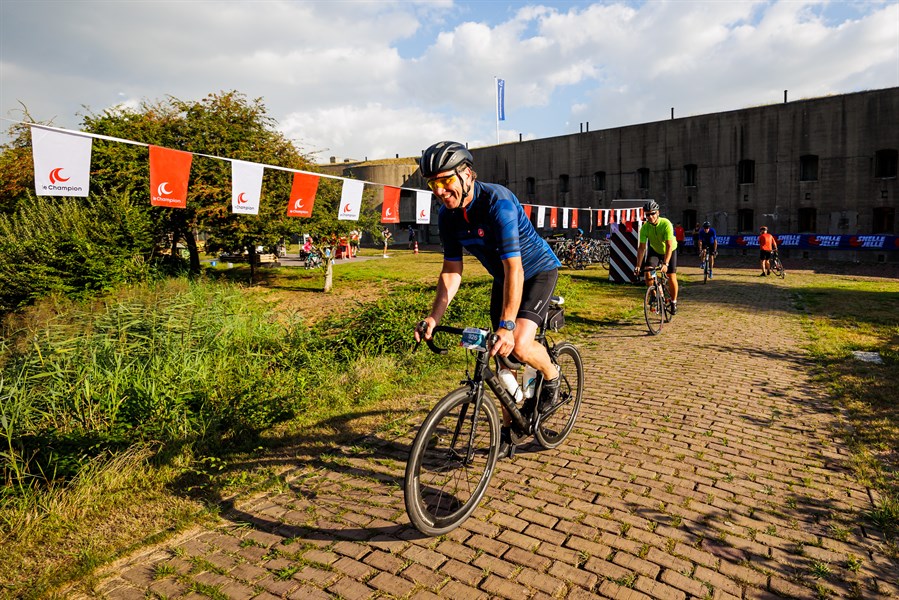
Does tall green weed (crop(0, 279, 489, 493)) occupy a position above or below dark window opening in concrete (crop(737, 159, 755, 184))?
below

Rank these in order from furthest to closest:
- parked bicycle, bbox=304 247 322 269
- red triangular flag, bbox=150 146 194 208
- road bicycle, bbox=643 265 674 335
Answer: parked bicycle, bbox=304 247 322 269 < road bicycle, bbox=643 265 674 335 < red triangular flag, bbox=150 146 194 208

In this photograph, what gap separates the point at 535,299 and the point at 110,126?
23513 millimetres

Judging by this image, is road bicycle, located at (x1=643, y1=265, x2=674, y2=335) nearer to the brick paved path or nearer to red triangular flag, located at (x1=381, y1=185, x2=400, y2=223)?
the brick paved path

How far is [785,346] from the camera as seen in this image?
7.70 meters

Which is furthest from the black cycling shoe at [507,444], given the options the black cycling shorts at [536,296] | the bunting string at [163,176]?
the bunting string at [163,176]

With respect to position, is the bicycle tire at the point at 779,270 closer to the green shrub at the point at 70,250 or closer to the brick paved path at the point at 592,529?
the brick paved path at the point at 592,529

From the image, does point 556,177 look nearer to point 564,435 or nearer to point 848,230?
point 848,230

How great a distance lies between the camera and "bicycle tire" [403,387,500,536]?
9.64 ft

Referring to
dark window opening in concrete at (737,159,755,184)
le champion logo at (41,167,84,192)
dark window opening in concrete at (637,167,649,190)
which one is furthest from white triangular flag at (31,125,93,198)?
dark window opening in concrete at (637,167,649,190)

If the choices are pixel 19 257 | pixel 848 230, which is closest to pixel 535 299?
pixel 19 257

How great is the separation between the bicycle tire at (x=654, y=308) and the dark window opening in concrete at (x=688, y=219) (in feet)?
92.8

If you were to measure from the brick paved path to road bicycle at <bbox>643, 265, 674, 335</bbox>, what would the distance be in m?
3.74

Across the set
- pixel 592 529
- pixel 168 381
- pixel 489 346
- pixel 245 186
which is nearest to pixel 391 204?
pixel 245 186

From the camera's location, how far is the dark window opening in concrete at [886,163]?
1068 inches
